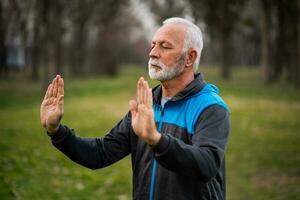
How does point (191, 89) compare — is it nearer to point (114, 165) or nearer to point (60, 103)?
point (60, 103)

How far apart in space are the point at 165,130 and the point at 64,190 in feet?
16.0

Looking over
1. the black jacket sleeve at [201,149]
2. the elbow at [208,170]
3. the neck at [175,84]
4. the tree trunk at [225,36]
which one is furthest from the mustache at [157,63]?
the tree trunk at [225,36]

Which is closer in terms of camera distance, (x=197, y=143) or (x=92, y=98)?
(x=197, y=143)

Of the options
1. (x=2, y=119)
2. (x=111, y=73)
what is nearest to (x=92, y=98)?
(x=2, y=119)

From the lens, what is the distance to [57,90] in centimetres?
366

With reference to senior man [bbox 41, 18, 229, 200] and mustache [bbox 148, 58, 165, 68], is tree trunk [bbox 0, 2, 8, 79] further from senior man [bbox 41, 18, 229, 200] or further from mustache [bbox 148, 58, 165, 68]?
mustache [bbox 148, 58, 165, 68]

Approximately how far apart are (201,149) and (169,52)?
763mm

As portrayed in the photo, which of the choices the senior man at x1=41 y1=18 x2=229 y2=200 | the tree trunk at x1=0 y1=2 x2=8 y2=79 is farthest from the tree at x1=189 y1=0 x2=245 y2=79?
the senior man at x1=41 y1=18 x2=229 y2=200

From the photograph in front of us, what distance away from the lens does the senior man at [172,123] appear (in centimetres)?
306

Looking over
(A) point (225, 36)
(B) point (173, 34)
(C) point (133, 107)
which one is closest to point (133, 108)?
(C) point (133, 107)

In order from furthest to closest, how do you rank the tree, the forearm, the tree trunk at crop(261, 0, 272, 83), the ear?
the tree, the tree trunk at crop(261, 0, 272, 83), the forearm, the ear

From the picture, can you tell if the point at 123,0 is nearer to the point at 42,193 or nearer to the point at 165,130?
the point at 42,193

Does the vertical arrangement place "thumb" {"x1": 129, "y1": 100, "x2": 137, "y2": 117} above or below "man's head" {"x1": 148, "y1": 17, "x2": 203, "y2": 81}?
below

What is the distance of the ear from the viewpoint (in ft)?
11.3
